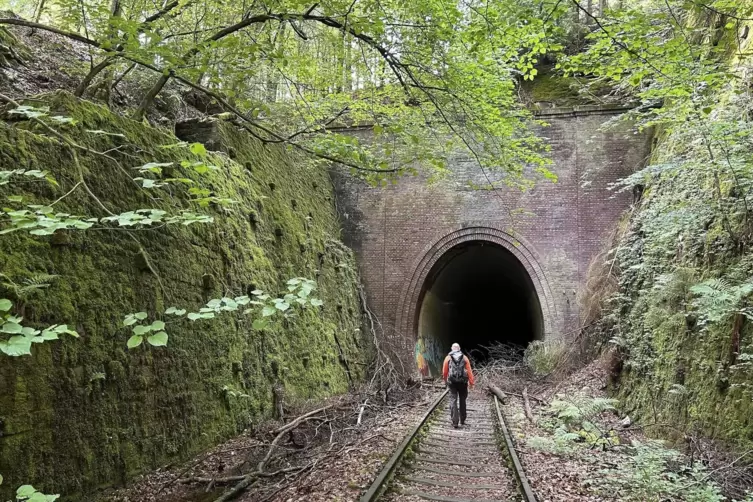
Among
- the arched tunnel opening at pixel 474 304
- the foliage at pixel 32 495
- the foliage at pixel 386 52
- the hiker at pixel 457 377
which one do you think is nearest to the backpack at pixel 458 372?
the hiker at pixel 457 377

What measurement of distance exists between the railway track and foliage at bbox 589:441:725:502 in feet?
3.14

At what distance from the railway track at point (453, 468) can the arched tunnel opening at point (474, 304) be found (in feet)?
22.1

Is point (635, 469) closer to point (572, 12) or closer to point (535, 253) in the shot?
point (535, 253)

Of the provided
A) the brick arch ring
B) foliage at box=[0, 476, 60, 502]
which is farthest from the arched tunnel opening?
foliage at box=[0, 476, 60, 502]

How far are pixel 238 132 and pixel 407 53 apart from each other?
5.90 metres

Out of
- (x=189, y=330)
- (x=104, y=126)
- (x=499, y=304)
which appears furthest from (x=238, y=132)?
(x=499, y=304)

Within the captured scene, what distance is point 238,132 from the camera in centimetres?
991

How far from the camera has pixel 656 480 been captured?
5.05 metres

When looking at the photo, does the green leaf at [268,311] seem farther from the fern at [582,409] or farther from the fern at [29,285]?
the fern at [582,409]

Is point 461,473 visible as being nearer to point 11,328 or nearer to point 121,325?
point 121,325

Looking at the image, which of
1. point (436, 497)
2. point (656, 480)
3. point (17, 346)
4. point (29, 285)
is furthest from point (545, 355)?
point (17, 346)

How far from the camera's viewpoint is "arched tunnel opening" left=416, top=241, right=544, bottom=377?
16.5m

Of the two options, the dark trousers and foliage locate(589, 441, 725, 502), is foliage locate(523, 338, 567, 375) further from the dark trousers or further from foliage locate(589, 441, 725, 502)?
foliage locate(589, 441, 725, 502)

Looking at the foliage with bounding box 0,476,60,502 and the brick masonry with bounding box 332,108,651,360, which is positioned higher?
the brick masonry with bounding box 332,108,651,360
